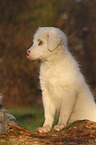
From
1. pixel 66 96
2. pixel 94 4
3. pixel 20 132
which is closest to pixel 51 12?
pixel 94 4

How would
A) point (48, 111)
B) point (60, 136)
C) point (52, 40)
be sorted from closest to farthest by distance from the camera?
point (60, 136)
point (52, 40)
point (48, 111)

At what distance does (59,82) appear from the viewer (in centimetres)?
501

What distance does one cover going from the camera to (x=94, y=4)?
65.3 feet

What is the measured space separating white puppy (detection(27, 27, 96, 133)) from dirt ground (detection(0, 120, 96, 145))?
1.14ft

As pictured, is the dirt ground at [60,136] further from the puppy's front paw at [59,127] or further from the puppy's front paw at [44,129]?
the puppy's front paw at [44,129]

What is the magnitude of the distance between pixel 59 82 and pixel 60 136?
3.79 ft

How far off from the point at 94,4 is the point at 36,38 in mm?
15903

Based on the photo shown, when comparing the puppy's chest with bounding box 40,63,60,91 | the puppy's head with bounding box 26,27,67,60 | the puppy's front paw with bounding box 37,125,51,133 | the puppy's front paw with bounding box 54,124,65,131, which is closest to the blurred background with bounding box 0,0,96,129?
the puppy's chest with bounding box 40,63,60,91

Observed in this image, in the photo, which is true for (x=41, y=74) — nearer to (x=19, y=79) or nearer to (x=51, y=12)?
(x=19, y=79)

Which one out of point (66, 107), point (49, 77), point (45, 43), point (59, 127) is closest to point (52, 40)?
point (45, 43)

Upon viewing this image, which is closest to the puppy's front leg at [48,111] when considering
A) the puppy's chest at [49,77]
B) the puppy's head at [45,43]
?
the puppy's chest at [49,77]

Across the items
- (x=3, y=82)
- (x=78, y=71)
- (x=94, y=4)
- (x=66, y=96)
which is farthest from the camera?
(x=94, y=4)

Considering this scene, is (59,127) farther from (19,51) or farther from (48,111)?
(19,51)

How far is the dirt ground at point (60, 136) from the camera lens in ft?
12.7
